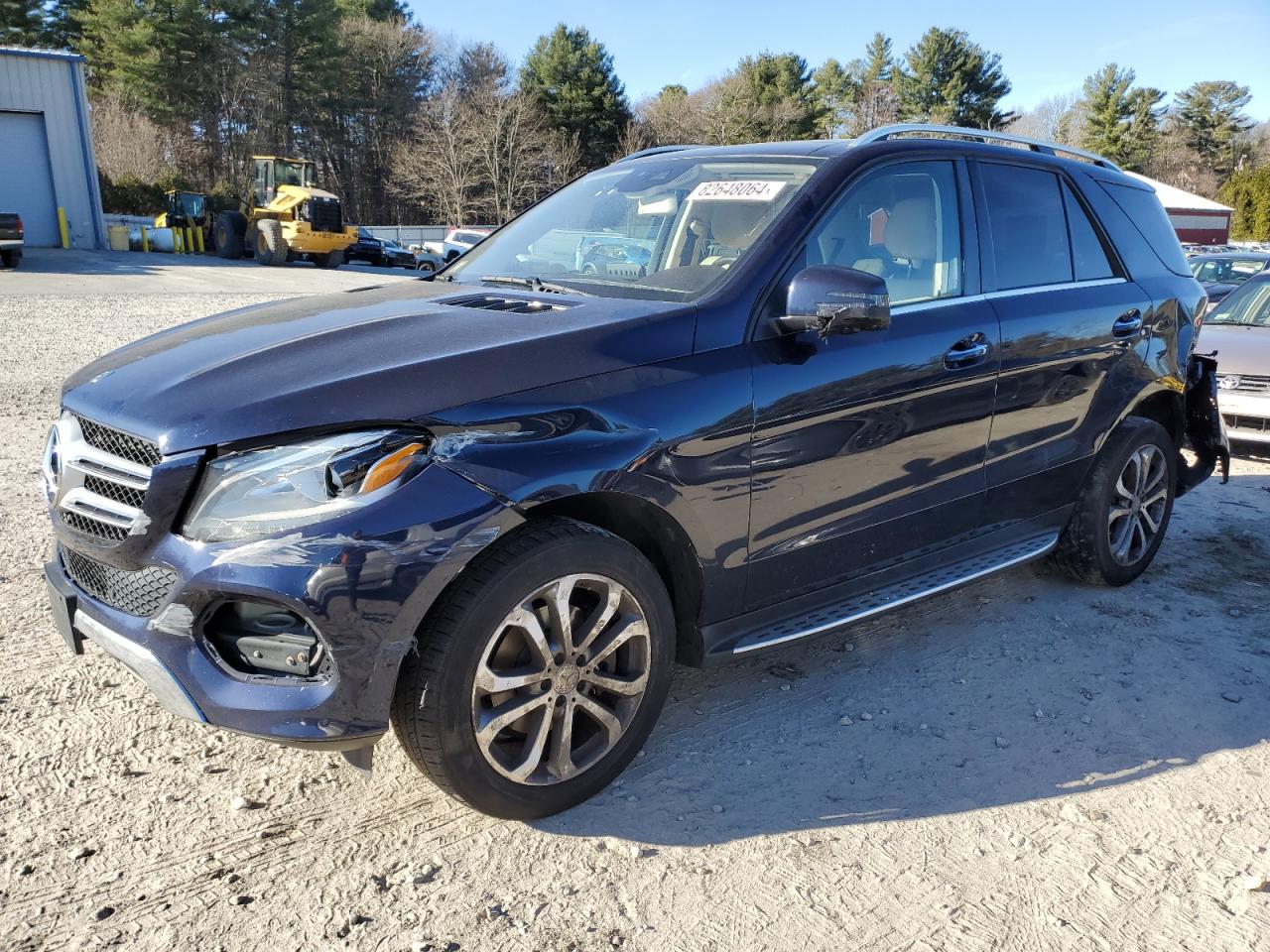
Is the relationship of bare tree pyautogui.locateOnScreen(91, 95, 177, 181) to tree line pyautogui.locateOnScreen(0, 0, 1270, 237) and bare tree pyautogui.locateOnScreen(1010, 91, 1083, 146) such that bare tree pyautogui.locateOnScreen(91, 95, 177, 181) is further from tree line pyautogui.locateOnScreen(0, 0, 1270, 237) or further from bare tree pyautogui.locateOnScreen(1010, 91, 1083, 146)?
bare tree pyautogui.locateOnScreen(1010, 91, 1083, 146)

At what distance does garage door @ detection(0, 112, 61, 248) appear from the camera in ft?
95.1

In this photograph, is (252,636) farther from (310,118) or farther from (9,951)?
(310,118)

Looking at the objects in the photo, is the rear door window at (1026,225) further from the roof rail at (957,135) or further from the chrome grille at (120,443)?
the chrome grille at (120,443)

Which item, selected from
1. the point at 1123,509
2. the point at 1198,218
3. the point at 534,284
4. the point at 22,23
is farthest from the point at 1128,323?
the point at 22,23

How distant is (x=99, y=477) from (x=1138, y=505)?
4.38 m

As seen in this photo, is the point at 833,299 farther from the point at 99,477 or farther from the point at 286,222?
the point at 286,222

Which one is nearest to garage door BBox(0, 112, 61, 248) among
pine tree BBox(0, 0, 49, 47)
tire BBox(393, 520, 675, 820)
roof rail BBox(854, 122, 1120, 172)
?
pine tree BBox(0, 0, 49, 47)

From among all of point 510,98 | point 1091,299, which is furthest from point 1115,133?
point 1091,299

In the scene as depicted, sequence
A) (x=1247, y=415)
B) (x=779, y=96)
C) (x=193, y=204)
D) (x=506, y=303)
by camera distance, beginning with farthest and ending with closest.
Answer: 1. (x=779, y=96)
2. (x=193, y=204)
3. (x=1247, y=415)
4. (x=506, y=303)

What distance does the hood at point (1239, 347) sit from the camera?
7676 mm

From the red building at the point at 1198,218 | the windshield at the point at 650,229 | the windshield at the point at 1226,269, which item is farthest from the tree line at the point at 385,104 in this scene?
the windshield at the point at 650,229

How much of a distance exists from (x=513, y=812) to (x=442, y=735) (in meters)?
0.37

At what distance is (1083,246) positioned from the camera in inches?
171

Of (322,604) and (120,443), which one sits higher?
(120,443)
